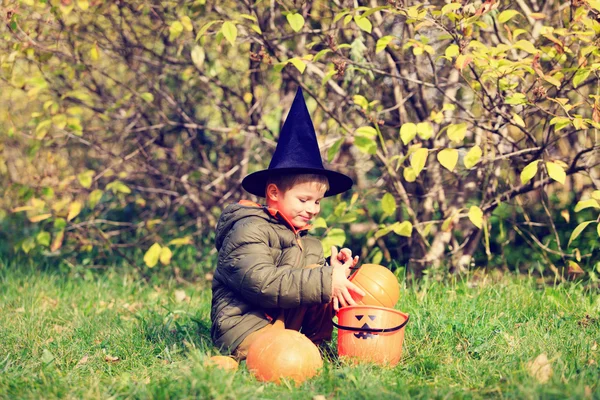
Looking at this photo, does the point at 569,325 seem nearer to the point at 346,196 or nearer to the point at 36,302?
the point at 346,196

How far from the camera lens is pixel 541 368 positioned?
2867mm

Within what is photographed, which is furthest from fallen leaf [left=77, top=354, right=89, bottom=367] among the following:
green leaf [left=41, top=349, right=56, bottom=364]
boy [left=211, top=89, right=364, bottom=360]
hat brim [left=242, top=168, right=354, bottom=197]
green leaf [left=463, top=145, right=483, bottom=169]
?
green leaf [left=463, top=145, right=483, bottom=169]

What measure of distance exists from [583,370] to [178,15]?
12.9ft

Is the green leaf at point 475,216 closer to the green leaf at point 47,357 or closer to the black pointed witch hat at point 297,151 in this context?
the black pointed witch hat at point 297,151

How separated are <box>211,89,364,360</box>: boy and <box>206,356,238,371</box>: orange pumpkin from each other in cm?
14

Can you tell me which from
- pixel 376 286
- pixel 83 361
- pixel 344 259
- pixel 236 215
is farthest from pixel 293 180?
pixel 83 361

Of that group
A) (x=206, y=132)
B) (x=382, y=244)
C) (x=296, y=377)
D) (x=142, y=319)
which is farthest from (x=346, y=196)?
(x=296, y=377)

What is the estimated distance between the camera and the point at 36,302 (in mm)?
4734

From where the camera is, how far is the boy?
323cm

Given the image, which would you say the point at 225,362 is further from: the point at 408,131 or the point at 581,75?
the point at 581,75

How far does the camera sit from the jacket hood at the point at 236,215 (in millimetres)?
3471

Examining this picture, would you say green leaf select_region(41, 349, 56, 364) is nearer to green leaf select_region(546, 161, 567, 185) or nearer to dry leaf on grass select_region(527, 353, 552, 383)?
dry leaf on grass select_region(527, 353, 552, 383)

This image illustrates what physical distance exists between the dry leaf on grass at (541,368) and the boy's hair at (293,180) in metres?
1.33

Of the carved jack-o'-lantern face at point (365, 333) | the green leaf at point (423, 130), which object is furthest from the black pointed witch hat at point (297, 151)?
the carved jack-o'-lantern face at point (365, 333)
